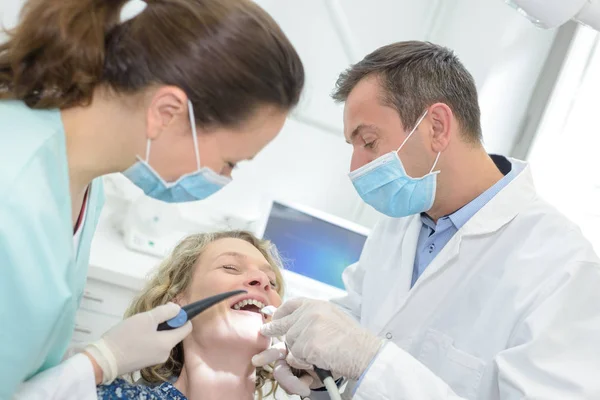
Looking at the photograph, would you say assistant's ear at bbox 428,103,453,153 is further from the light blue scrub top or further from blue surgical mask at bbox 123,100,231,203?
the light blue scrub top

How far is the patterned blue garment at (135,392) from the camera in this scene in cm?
137

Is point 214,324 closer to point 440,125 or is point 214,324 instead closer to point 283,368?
point 283,368

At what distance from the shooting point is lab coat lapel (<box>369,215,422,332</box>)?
1695 millimetres

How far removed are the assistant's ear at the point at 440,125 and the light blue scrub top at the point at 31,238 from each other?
978 mm

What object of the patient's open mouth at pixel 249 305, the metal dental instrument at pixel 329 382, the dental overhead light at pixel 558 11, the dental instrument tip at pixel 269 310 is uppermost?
the dental overhead light at pixel 558 11

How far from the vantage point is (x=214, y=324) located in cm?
163

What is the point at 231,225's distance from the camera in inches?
126

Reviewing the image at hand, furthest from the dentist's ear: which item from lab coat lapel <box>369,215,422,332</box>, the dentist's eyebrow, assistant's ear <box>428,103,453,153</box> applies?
lab coat lapel <box>369,215,422,332</box>

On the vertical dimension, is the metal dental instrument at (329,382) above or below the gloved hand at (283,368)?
above

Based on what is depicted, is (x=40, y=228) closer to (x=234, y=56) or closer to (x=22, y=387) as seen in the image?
(x=22, y=387)

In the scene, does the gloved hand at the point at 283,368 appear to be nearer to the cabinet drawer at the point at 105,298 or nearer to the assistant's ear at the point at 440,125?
the assistant's ear at the point at 440,125

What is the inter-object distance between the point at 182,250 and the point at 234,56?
1.08 metres

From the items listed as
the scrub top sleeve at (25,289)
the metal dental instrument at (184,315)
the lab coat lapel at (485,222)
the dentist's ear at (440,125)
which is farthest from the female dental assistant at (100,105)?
the lab coat lapel at (485,222)

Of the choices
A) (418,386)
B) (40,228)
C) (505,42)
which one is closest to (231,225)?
(505,42)
